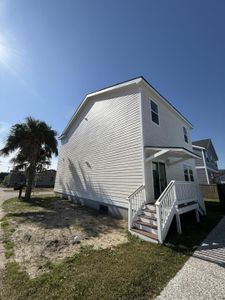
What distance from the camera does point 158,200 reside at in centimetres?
518

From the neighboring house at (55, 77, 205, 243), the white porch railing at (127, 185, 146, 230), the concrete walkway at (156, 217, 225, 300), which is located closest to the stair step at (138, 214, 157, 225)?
the neighboring house at (55, 77, 205, 243)

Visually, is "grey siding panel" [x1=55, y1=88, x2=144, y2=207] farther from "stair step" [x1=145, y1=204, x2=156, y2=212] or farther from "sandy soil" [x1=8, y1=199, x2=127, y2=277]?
"sandy soil" [x1=8, y1=199, x2=127, y2=277]

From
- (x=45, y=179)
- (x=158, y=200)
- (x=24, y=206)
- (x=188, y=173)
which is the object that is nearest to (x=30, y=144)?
(x=24, y=206)

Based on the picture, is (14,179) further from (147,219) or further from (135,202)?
(147,219)

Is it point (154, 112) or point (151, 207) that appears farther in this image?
point (154, 112)

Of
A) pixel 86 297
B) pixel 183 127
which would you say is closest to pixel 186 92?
pixel 183 127

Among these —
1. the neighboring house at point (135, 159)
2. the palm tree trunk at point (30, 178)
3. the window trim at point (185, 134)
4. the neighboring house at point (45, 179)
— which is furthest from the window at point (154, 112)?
the neighboring house at point (45, 179)

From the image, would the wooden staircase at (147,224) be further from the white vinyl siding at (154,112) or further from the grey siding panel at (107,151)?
the white vinyl siding at (154,112)

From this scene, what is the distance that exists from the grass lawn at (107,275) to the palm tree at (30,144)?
9.43m

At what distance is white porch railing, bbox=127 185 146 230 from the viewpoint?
6058 millimetres

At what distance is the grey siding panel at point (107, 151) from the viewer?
7.99 meters

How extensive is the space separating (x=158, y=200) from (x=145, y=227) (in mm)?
1226

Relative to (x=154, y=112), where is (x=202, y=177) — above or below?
below

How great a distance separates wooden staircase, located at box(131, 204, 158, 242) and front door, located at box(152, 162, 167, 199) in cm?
177
